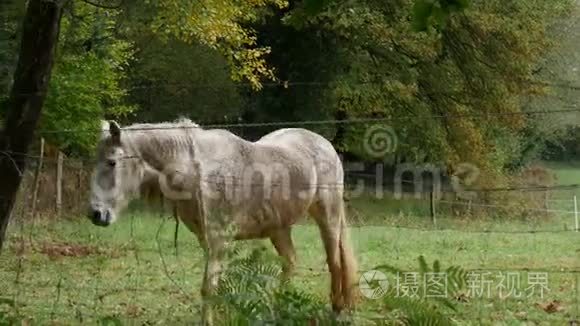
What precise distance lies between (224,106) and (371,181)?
4340 millimetres

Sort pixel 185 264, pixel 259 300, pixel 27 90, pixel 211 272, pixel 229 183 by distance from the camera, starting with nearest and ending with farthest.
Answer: pixel 259 300
pixel 211 272
pixel 27 90
pixel 229 183
pixel 185 264

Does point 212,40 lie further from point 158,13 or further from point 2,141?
point 2,141

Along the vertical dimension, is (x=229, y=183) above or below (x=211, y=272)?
above

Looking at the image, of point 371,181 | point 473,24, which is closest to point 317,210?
point 371,181

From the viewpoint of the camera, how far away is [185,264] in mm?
10148

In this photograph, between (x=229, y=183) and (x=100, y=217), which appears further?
(x=229, y=183)

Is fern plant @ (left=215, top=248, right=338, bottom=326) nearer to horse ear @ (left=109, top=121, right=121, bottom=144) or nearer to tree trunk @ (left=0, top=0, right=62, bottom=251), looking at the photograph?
horse ear @ (left=109, top=121, right=121, bottom=144)

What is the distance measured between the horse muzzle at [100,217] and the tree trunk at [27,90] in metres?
0.53

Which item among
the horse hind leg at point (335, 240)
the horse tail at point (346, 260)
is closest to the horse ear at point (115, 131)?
the horse hind leg at point (335, 240)

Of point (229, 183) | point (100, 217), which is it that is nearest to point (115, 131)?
point (100, 217)

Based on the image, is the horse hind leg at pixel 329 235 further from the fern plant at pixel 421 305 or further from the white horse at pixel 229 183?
the fern plant at pixel 421 305

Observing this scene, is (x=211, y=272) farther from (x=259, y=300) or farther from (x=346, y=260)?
(x=346, y=260)

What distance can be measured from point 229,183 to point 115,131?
1148 mm

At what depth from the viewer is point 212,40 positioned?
15.5 metres
